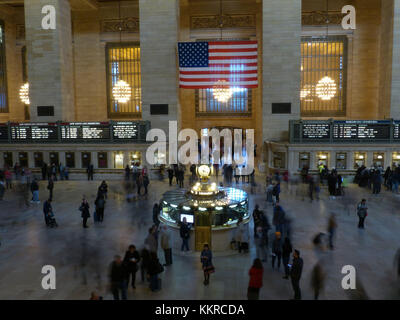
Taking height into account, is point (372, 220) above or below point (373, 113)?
below

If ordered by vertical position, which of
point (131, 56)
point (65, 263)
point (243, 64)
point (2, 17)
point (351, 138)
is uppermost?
point (2, 17)

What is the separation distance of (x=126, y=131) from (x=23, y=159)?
649 centimetres

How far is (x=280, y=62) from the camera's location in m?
23.2

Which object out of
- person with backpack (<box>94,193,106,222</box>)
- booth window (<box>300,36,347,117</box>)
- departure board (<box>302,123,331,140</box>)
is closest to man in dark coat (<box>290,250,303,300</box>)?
person with backpack (<box>94,193,106,222</box>)

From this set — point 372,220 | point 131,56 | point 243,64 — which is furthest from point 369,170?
Answer: point 131,56

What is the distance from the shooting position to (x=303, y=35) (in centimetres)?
2781

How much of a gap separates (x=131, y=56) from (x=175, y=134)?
30.9 feet

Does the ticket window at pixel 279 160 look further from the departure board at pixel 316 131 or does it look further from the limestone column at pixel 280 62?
the limestone column at pixel 280 62

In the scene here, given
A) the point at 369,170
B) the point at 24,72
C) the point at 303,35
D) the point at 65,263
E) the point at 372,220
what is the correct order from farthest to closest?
the point at 24,72 < the point at 303,35 < the point at 369,170 < the point at 372,220 < the point at 65,263

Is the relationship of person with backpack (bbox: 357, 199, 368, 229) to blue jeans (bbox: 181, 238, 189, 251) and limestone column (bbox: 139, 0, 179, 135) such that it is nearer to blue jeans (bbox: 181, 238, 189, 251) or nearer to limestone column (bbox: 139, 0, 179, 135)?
blue jeans (bbox: 181, 238, 189, 251)

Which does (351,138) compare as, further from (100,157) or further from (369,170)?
(100,157)

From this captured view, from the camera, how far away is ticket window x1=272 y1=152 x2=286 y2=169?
852 inches

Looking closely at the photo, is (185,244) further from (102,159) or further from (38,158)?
(38,158)

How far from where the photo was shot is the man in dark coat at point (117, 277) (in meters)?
7.94
